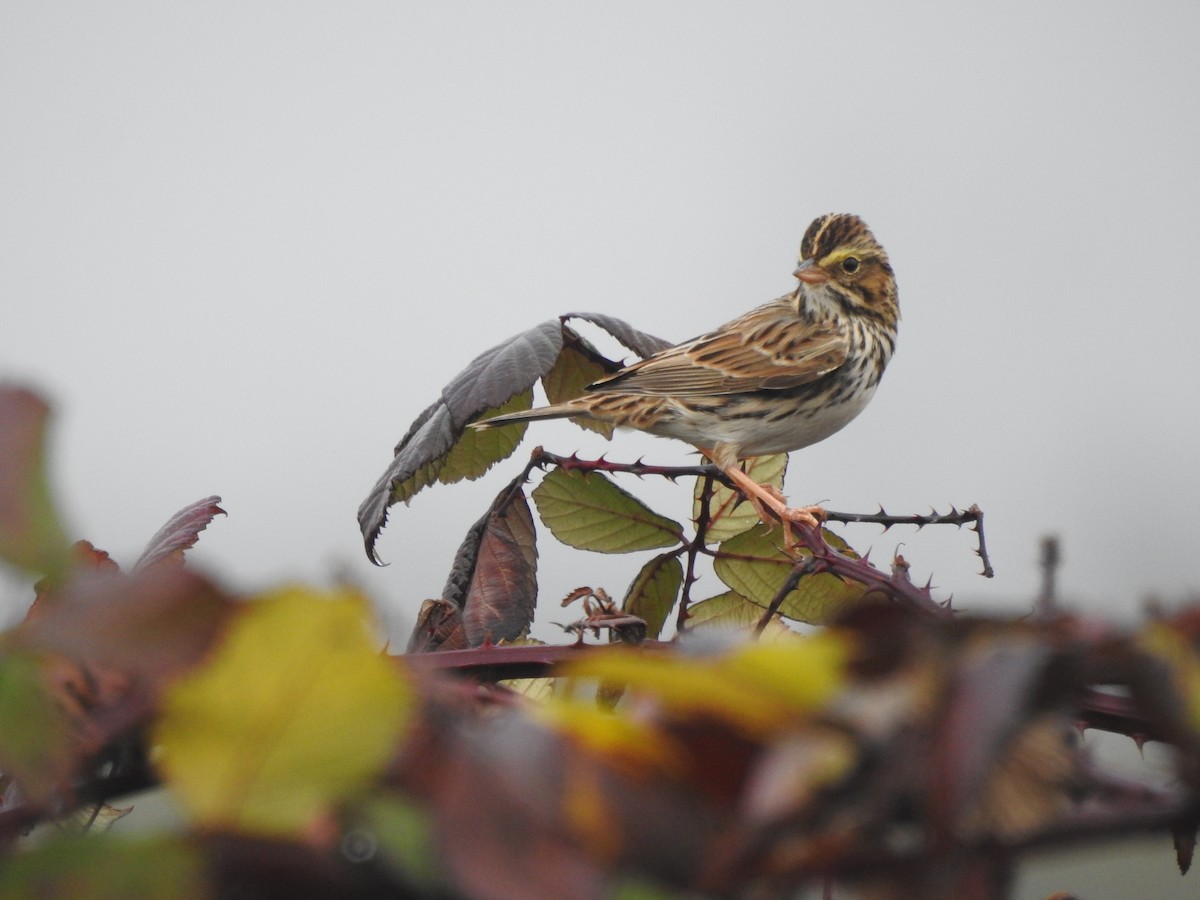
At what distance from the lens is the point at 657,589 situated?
3.98 feet

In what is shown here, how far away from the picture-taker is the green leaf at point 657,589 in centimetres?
120

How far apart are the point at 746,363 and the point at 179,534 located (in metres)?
3.27

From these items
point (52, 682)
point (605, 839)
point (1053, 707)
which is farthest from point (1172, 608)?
point (52, 682)

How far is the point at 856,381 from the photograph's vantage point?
13.1ft

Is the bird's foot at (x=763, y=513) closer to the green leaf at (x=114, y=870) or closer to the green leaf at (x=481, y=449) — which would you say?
the green leaf at (x=481, y=449)

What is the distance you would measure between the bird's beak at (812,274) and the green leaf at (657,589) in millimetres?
3014

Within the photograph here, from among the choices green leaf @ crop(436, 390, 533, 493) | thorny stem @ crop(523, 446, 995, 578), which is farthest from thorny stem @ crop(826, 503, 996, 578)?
green leaf @ crop(436, 390, 533, 493)

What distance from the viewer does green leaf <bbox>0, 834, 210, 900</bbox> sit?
0.25 metres

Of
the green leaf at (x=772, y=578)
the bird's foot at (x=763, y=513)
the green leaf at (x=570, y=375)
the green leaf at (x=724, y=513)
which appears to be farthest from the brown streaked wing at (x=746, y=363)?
the green leaf at (x=772, y=578)

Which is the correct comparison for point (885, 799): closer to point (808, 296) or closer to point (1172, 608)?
point (1172, 608)

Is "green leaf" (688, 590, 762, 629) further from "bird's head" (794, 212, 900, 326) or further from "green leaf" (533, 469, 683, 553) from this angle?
"bird's head" (794, 212, 900, 326)

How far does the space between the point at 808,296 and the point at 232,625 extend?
411 centimetres

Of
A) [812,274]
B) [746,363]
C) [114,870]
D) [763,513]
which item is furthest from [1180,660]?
[812,274]

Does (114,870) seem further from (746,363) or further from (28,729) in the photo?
(746,363)
